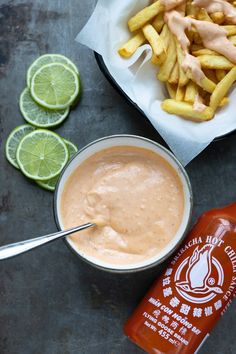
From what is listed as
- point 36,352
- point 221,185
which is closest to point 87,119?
point 221,185

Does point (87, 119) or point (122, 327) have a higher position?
point (87, 119)

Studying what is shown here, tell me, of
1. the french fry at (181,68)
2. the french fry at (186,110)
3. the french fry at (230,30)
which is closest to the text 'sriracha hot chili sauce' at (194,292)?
the french fry at (186,110)

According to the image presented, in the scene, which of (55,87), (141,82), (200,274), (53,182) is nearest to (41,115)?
(55,87)

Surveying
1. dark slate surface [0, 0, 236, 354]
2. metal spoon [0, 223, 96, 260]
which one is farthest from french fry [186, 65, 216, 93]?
metal spoon [0, 223, 96, 260]

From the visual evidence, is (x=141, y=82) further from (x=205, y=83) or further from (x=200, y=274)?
(x=200, y=274)

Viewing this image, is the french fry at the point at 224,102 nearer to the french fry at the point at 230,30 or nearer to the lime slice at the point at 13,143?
the french fry at the point at 230,30

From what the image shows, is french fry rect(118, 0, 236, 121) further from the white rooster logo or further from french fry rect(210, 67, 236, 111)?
the white rooster logo

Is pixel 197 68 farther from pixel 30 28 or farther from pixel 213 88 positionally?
pixel 30 28
